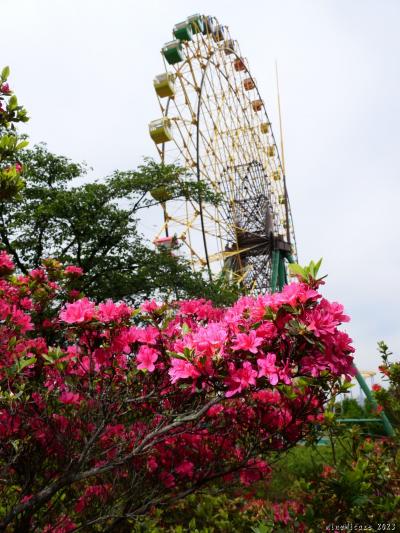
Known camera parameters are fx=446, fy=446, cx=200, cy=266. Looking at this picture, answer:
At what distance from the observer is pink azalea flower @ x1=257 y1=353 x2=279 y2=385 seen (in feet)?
4.96

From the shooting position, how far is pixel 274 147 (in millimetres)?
20438

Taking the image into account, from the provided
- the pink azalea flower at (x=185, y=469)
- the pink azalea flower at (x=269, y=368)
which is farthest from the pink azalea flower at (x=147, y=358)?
the pink azalea flower at (x=185, y=469)

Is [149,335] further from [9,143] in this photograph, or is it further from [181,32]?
[181,32]

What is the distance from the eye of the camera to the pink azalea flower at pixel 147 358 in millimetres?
1907

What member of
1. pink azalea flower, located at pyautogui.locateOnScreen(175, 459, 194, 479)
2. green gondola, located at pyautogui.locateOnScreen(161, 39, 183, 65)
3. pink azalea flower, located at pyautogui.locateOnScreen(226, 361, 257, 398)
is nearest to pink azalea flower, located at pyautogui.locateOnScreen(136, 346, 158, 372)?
pink azalea flower, located at pyautogui.locateOnScreen(226, 361, 257, 398)

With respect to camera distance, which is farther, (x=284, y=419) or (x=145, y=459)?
(x=145, y=459)

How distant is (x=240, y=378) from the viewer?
5.13ft

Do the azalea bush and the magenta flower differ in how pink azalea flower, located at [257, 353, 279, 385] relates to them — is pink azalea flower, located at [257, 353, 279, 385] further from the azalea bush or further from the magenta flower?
the magenta flower

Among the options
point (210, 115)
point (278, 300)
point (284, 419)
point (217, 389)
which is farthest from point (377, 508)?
point (210, 115)

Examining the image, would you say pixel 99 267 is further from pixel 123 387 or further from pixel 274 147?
pixel 274 147

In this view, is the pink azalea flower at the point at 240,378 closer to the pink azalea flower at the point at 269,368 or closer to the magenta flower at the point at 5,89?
the pink azalea flower at the point at 269,368

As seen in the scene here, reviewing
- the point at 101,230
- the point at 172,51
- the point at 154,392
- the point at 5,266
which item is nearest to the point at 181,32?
the point at 172,51

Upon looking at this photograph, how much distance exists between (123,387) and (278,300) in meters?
0.94

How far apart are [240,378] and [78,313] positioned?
79 centimetres
